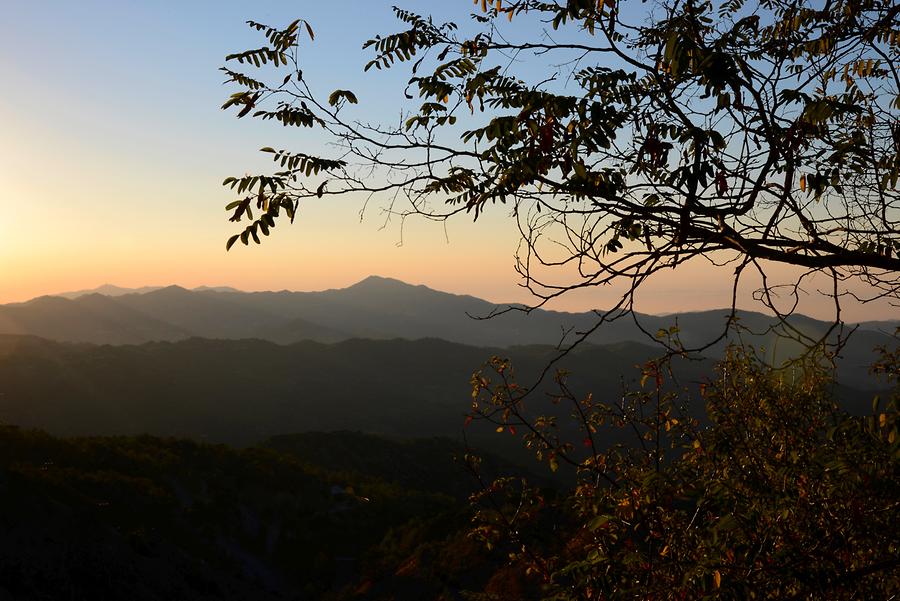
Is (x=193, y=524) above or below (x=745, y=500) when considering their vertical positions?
below

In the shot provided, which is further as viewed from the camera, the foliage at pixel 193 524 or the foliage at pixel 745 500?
the foliage at pixel 193 524

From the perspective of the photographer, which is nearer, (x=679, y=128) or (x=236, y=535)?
(x=679, y=128)

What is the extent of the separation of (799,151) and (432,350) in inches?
4504

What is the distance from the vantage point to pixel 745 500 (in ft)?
13.2

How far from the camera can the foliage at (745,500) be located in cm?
361

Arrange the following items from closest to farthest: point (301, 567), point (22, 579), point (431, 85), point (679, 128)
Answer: point (679, 128), point (431, 85), point (22, 579), point (301, 567)

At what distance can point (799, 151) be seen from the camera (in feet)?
13.2

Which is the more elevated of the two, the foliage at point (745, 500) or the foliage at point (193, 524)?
the foliage at point (745, 500)

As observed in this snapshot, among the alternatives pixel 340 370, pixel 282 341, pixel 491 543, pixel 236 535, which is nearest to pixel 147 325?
pixel 282 341

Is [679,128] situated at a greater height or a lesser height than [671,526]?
greater

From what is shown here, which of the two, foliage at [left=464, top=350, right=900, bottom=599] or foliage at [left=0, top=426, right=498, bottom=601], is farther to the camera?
foliage at [left=0, top=426, right=498, bottom=601]

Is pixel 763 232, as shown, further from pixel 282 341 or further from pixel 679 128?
pixel 282 341

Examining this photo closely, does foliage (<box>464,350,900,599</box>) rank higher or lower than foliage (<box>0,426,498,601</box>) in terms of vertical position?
higher

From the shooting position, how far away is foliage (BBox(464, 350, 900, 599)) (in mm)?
3605
